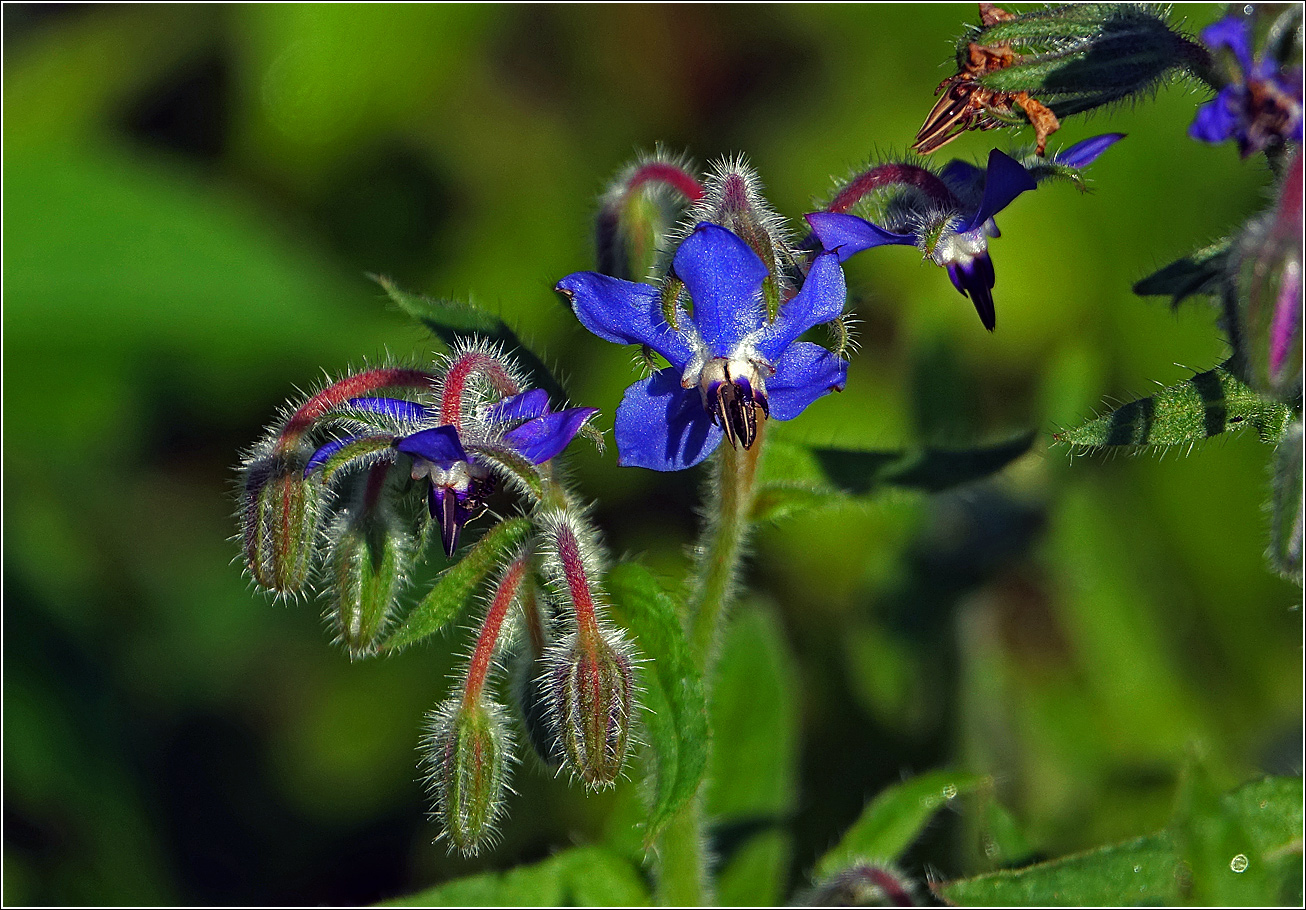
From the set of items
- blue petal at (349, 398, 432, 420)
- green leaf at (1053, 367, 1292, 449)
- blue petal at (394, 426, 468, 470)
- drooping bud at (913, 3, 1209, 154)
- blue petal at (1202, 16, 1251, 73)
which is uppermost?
drooping bud at (913, 3, 1209, 154)

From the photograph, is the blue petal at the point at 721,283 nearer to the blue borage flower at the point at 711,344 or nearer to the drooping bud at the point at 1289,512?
the blue borage flower at the point at 711,344

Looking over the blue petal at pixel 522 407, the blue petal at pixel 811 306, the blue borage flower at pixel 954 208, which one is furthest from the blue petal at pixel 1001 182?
the blue petal at pixel 522 407

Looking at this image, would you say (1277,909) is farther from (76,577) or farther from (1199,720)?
(76,577)

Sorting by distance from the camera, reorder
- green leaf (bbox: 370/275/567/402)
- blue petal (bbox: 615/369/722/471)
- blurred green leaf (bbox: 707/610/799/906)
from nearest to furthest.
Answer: blue petal (bbox: 615/369/722/471)
green leaf (bbox: 370/275/567/402)
blurred green leaf (bbox: 707/610/799/906)

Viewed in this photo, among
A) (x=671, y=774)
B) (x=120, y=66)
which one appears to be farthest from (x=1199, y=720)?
(x=120, y=66)

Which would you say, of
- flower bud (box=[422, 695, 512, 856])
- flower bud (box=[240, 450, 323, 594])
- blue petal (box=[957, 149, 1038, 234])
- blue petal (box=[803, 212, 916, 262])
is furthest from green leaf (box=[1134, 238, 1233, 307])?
flower bud (box=[240, 450, 323, 594])

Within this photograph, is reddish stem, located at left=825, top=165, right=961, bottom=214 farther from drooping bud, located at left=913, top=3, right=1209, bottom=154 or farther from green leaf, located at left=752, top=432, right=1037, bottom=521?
green leaf, located at left=752, top=432, right=1037, bottom=521
